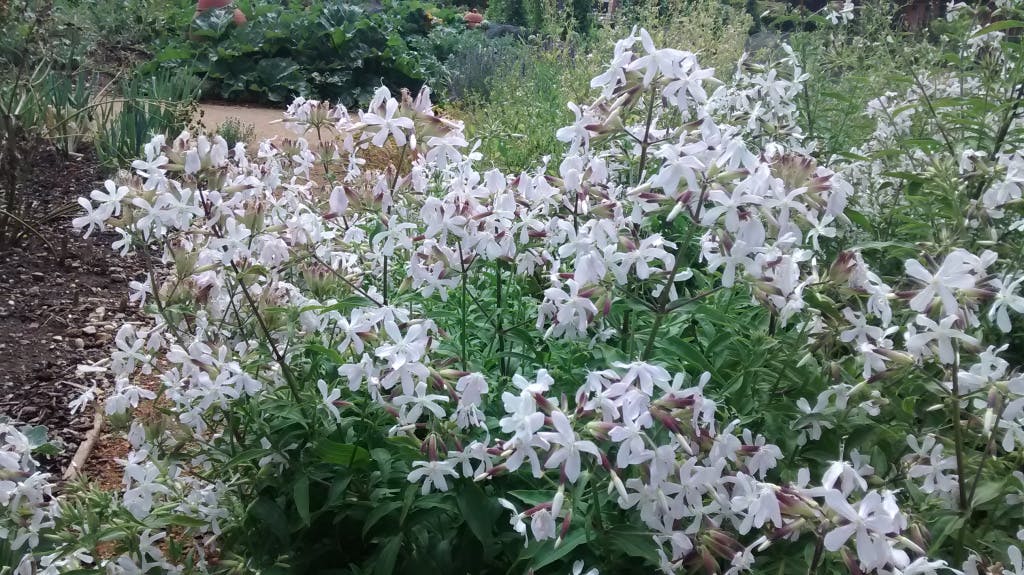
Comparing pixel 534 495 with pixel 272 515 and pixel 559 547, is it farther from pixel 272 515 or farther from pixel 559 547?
pixel 272 515

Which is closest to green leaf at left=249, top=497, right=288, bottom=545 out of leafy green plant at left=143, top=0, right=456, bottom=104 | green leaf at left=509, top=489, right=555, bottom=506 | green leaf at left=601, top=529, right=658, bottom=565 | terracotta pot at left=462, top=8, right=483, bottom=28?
green leaf at left=509, top=489, right=555, bottom=506

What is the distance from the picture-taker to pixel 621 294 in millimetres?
1603

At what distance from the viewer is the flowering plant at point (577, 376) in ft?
4.32

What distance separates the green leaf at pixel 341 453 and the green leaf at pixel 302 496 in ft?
0.20

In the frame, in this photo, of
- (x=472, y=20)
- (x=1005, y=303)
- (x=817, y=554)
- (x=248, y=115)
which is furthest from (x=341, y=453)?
(x=472, y=20)

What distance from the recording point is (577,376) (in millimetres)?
1855

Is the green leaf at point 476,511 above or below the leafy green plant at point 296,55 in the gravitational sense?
above

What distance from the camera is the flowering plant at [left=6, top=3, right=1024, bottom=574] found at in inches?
51.8

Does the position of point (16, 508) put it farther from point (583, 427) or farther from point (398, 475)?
point (583, 427)

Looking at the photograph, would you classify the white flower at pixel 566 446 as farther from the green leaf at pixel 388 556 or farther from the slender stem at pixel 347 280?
the slender stem at pixel 347 280

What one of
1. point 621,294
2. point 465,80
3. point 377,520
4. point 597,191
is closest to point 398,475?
point 377,520

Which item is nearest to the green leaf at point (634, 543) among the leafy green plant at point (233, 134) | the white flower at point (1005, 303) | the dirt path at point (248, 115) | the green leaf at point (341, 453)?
the green leaf at point (341, 453)

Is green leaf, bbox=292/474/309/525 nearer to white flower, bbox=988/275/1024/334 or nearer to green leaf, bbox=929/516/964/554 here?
green leaf, bbox=929/516/964/554

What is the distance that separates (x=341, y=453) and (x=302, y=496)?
0.11 m
